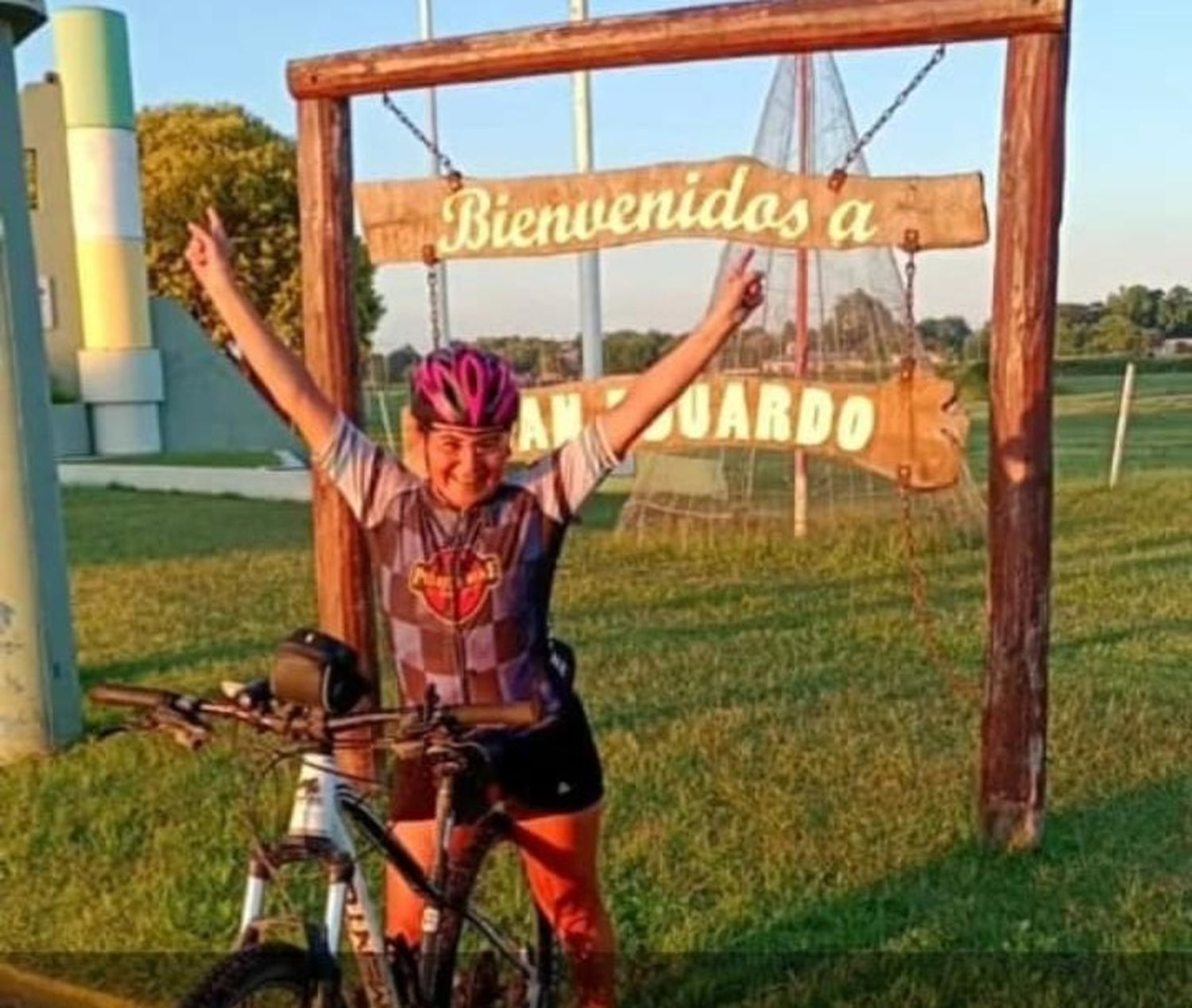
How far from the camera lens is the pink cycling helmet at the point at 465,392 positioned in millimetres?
2766

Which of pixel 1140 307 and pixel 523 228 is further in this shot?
pixel 1140 307

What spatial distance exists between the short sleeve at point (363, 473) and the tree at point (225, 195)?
1335 inches

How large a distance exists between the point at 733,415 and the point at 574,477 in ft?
11.0

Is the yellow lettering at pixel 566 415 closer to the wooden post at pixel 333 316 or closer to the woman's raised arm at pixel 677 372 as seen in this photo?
the wooden post at pixel 333 316

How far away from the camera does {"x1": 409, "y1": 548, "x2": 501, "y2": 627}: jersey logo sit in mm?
2883

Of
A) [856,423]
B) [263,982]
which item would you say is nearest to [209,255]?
[263,982]

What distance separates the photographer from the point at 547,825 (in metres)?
3.08

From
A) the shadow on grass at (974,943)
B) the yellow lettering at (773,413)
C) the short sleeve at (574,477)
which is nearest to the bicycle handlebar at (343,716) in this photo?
the short sleeve at (574,477)

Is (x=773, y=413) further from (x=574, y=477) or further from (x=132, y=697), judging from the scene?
(x=132, y=697)

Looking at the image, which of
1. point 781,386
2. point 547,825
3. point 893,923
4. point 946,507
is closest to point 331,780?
point 547,825

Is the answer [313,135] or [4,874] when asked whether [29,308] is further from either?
[4,874]

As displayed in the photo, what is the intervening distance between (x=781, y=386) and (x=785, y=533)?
5875 millimetres

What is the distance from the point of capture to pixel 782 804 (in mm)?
5090

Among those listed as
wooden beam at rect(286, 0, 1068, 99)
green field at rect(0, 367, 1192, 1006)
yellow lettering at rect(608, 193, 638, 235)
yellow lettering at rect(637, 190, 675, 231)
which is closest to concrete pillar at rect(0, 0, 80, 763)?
green field at rect(0, 367, 1192, 1006)
